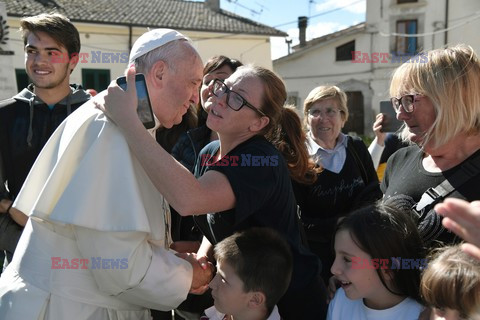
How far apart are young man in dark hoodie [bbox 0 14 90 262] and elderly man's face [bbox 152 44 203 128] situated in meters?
1.35

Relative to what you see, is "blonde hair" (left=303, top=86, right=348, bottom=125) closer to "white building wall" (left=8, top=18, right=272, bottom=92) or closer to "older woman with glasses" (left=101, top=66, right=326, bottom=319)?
"older woman with glasses" (left=101, top=66, right=326, bottom=319)

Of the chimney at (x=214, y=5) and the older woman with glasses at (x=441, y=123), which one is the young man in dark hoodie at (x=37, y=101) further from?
the chimney at (x=214, y=5)

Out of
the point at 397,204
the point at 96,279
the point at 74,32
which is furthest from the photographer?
the point at 74,32

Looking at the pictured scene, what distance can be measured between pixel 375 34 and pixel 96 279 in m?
28.0

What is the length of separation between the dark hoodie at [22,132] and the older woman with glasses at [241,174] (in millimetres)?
1213

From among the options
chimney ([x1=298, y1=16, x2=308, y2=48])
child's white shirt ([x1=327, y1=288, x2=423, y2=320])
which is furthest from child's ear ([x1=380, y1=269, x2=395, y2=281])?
chimney ([x1=298, y1=16, x2=308, y2=48])

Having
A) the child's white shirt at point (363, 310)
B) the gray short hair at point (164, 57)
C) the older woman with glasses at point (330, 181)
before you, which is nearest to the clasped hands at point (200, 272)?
the child's white shirt at point (363, 310)

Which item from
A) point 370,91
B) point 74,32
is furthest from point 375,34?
point 74,32

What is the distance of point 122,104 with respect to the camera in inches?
71.2

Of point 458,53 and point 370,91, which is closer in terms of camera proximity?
point 458,53

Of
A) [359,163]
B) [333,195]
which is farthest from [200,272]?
Answer: [359,163]

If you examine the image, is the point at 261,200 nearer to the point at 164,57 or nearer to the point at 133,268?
the point at 133,268

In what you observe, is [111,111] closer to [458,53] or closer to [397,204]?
[397,204]

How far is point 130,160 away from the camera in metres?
1.83
